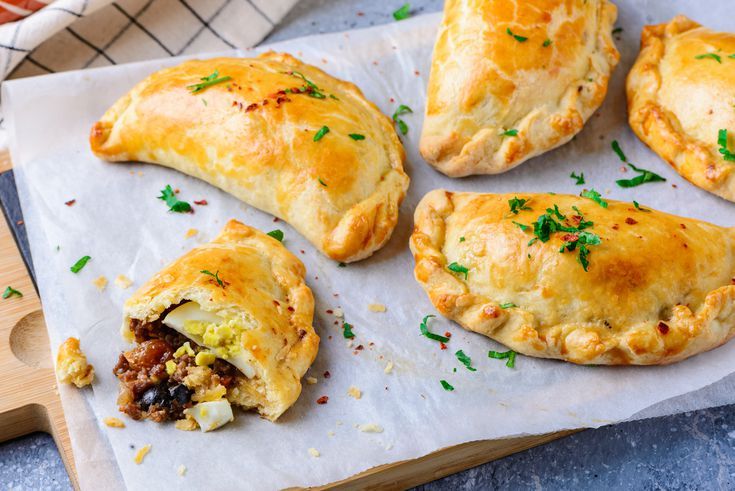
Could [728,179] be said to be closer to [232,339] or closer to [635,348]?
[635,348]

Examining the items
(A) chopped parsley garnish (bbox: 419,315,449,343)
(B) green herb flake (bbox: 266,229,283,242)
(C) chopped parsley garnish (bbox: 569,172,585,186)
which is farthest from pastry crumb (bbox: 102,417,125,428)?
(C) chopped parsley garnish (bbox: 569,172,585,186)

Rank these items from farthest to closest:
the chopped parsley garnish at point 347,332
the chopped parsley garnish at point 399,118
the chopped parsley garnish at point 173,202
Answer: the chopped parsley garnish at point 399,118 < the chopped parsley garnish at point 173,202 < the chopped parsley garnish at point 347,332

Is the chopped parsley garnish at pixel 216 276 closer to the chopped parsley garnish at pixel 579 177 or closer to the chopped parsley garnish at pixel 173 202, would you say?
the chopped parsley garnish at pixel 173 202

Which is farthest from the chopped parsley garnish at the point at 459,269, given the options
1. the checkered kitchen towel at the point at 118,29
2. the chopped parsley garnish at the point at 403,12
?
the checkered kitchen towel at the point at 118,29

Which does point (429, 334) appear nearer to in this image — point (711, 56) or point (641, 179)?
point (641, 179)

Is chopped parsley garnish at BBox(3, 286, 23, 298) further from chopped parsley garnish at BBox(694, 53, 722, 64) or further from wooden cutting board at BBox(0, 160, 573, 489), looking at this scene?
chopped parsley garnish at BBox(694, 53, 722, 64)

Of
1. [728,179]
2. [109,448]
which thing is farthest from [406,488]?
[728,179]
